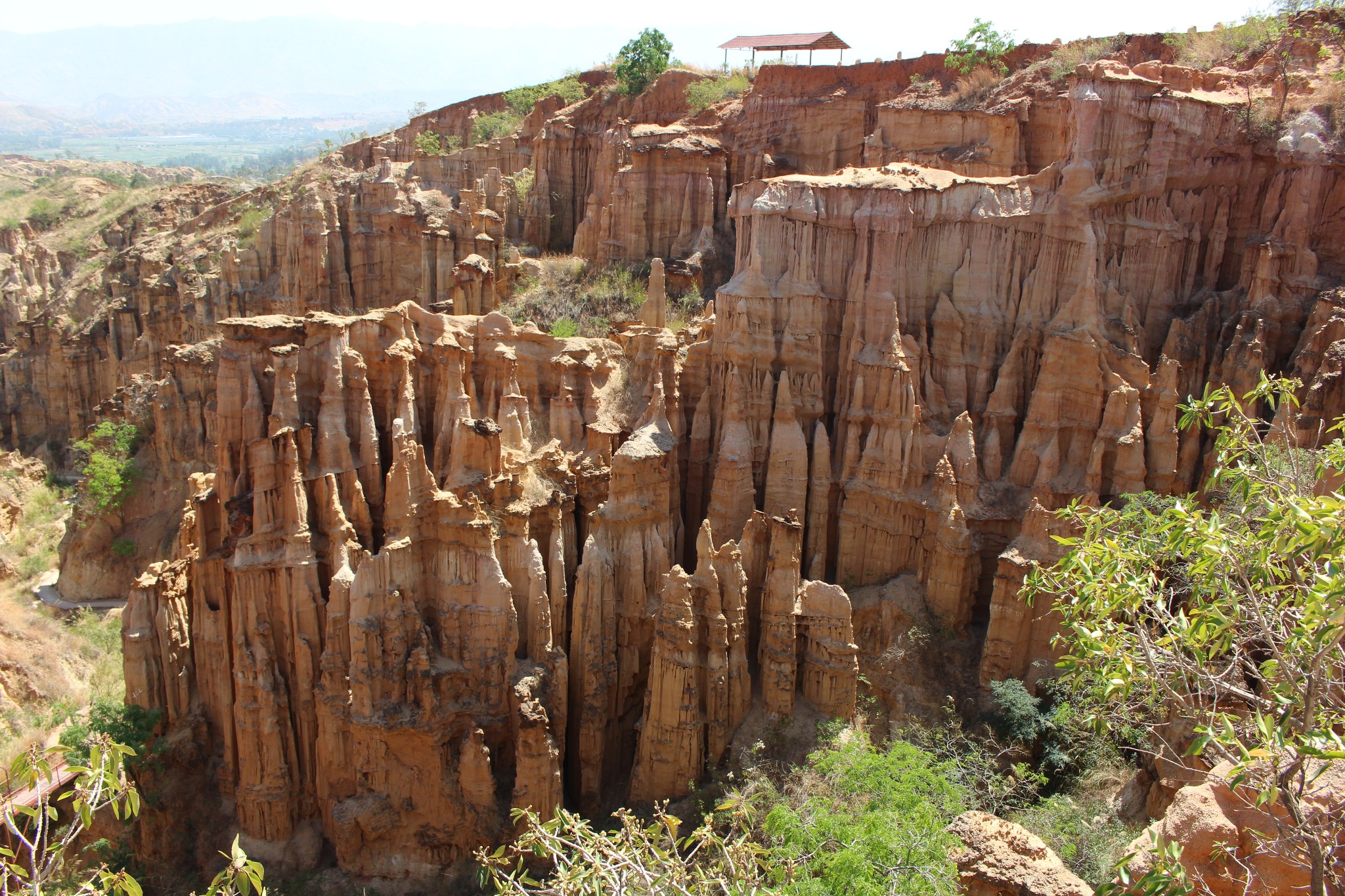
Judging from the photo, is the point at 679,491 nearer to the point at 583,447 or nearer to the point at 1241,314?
the point at 583,447

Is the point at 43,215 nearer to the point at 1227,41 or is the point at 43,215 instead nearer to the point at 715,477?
the point at 715,477

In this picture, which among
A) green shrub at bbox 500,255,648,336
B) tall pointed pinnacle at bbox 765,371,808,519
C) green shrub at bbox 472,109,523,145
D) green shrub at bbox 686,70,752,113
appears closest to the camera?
tall pointed pinnacle at bbox 765,371,808,519

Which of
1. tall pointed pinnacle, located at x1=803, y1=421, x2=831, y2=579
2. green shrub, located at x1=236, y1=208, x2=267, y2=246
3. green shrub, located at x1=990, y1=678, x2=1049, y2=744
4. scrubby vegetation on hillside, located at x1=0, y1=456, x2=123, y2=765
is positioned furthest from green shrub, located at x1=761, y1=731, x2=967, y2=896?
green shrub, located at x1=236, y1=208, x2=267, y2=246

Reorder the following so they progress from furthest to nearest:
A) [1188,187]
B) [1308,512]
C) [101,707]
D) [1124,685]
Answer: [1188,187] < [101,707] < [1124,685] < [1308,512]

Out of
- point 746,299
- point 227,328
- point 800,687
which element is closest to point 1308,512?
point 800,687

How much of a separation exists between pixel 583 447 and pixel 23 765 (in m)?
14.5

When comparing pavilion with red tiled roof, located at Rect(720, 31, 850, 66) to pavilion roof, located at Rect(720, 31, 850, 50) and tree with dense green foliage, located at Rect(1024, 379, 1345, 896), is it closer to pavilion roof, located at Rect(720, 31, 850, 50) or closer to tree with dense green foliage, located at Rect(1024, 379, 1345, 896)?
pavilion roof, located at Rect(720, 31, 850, 50)

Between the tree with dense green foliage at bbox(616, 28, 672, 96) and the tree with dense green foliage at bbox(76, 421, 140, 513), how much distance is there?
1028 inches

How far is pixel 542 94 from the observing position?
50.6 meters

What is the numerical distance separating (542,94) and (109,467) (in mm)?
28226

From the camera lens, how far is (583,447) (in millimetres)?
21109

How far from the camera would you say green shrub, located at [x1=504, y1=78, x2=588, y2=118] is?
45.8 m

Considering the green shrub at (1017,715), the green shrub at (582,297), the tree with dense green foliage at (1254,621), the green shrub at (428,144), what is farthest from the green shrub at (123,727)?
the green shrub at (428,144)

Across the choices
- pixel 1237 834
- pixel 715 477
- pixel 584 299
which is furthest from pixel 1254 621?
pixel 584 299
